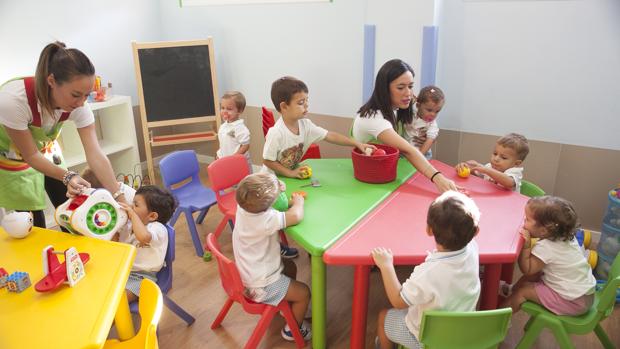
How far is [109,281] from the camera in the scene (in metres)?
1.46

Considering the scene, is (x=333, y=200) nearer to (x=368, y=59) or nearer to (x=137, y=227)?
(x=137, y=227)

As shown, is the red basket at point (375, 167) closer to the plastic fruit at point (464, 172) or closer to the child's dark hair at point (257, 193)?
the plastic fruit at point (464, 172)

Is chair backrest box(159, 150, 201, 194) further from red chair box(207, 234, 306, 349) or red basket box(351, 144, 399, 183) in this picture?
red basket box(351, 144, 399, 183)

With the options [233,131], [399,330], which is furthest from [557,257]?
[233,131]

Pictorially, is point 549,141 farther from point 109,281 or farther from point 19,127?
point 19,127

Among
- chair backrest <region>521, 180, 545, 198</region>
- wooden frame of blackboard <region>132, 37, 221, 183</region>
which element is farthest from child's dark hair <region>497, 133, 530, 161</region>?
wooden frame of blackboard <region>132, 37, 221, 183</region>

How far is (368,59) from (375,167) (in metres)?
1.23

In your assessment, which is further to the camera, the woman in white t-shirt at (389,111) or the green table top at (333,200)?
the woman in white t-shirt at (389,111)

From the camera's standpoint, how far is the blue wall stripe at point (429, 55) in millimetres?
2973

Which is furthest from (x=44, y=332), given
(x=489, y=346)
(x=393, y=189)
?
(x=393, y=189)

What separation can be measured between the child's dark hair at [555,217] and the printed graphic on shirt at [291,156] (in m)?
1.22

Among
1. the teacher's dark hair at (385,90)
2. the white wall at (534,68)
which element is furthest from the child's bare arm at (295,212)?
the white wall at (534,68)

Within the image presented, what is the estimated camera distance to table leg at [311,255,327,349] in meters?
1.84

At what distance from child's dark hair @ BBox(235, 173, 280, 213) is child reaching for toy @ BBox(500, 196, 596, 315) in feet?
3.31
